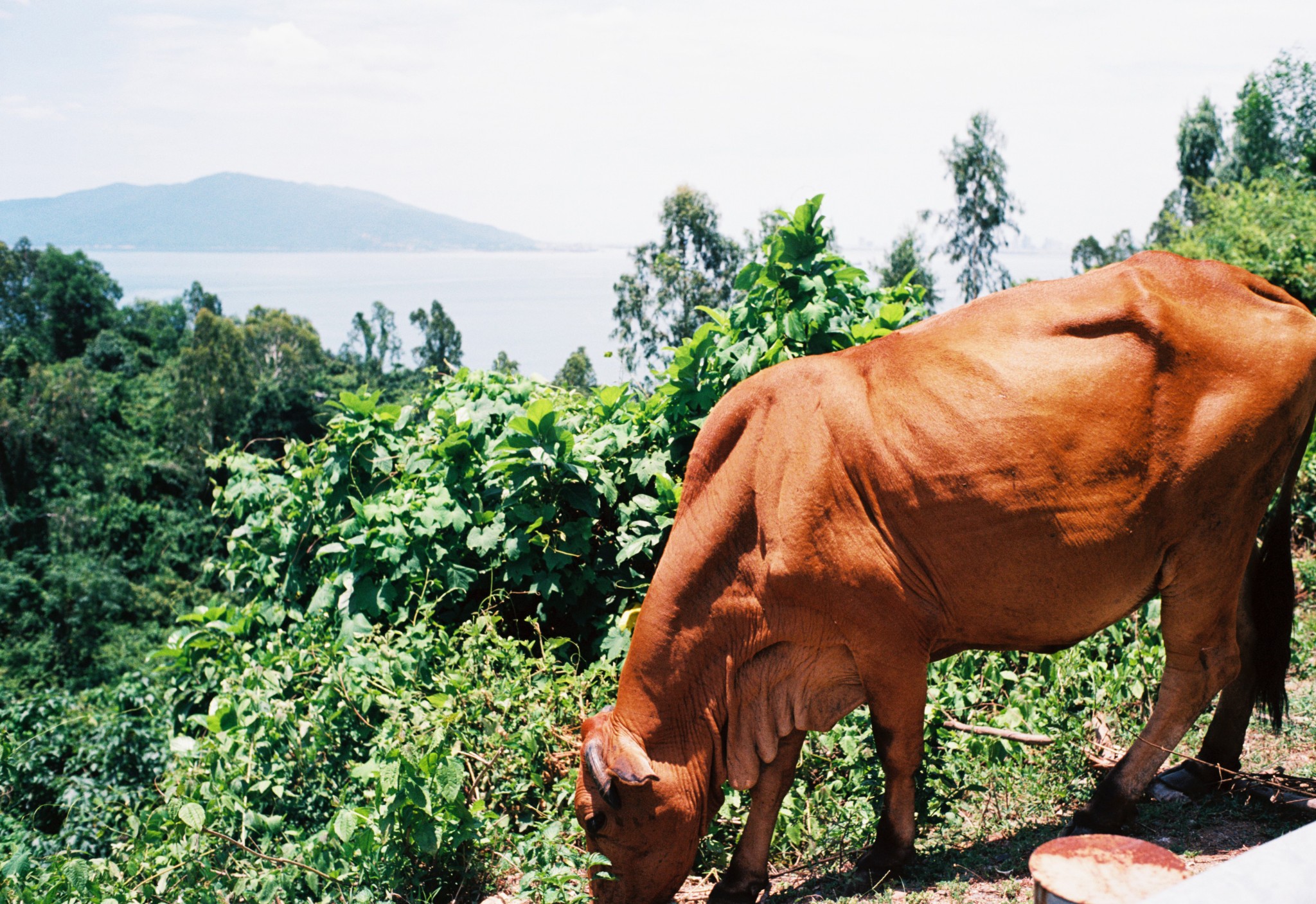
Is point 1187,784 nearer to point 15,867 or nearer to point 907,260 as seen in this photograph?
point 15,867

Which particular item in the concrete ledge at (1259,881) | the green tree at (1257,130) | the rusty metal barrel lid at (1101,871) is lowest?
the rusty metal barrel lid at (1101,871)

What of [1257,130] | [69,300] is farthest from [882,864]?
[69,300]

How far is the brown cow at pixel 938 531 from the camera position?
3.65 metres

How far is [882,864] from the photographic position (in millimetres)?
4059

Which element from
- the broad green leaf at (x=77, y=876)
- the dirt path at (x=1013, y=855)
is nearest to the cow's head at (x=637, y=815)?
the dirt path at (x=1013, y=855)

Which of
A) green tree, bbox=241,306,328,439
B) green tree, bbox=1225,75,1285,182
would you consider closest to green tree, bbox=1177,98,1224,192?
green tree, bbox=1225,75,1285,182

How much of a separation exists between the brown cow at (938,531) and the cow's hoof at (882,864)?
0.05 feet

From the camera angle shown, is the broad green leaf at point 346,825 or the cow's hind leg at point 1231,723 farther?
the cow's hind leg at point 1231,723

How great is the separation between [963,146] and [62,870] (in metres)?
47.3

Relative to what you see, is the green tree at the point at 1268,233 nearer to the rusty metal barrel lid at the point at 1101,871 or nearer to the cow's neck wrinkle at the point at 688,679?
the cow's neck wrinkle at the point at 688,679

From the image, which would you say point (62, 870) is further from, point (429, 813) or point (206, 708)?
point (206, 708)

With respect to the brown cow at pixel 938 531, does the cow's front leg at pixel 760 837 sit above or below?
below

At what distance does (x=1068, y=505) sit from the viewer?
11.9ft

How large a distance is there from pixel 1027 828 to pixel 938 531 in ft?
5.45
